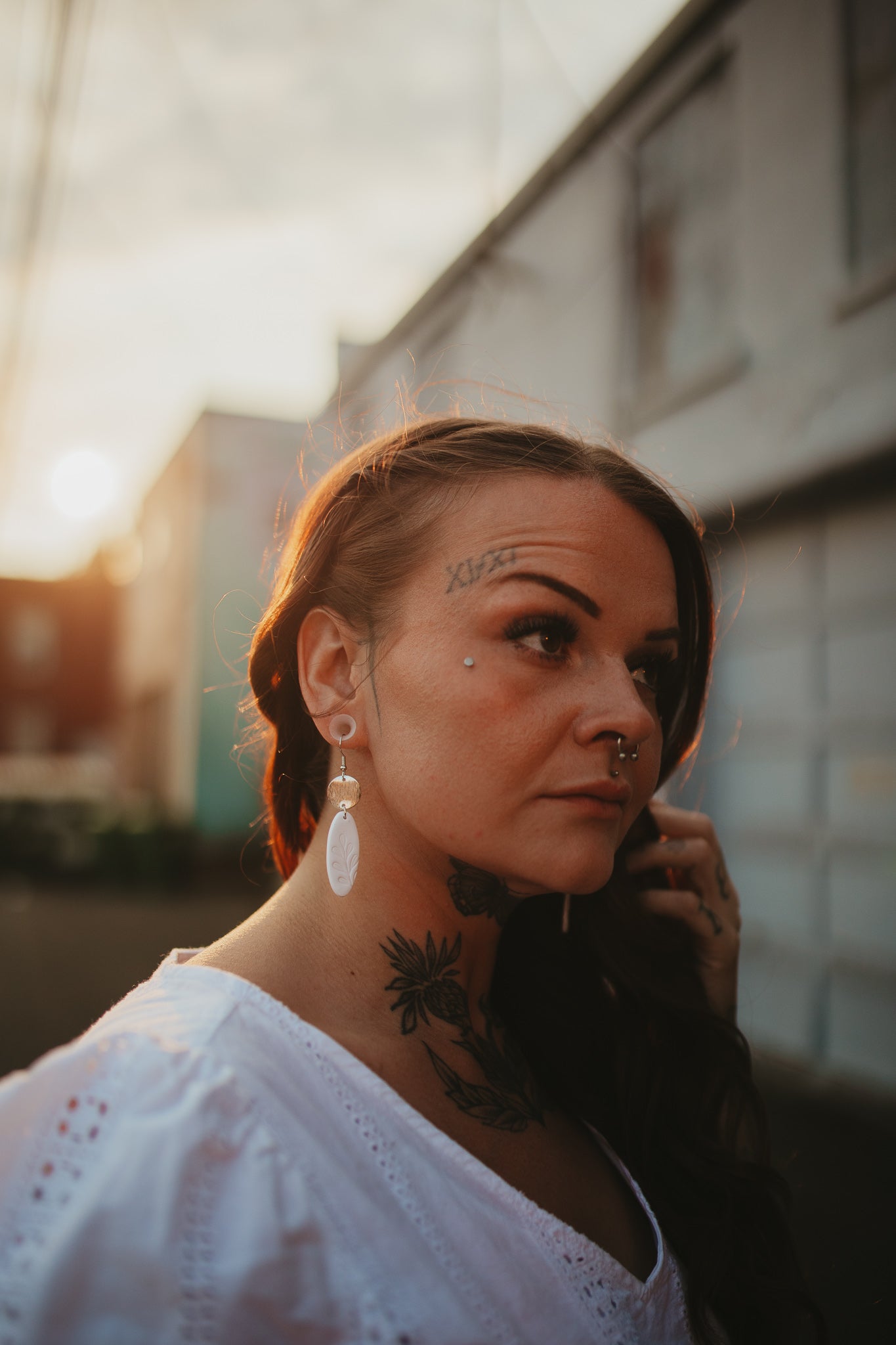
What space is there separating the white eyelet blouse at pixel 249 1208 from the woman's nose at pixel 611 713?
0.50m

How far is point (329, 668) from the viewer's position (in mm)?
1216

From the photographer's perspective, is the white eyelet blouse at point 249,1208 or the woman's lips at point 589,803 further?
the woman's lips at point 589,803

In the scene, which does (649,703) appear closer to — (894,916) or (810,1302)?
(810,1302)

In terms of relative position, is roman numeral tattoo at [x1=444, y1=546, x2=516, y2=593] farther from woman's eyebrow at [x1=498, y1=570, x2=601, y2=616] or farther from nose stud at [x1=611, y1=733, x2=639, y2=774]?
nose stud at [x1=611, y1=733, x2=639, y2=774]

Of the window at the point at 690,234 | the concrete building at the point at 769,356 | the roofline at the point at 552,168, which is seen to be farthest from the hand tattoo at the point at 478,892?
the window at the point at 690,234

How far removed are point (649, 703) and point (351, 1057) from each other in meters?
0.70

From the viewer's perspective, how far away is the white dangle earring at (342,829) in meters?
1.15

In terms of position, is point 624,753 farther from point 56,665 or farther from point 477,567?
point 56,665

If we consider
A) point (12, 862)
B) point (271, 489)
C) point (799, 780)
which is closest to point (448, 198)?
point (271, 489)

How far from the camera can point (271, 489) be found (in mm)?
2955

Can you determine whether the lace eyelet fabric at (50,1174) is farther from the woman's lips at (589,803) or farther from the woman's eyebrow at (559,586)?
the woman's eyebrow at (559,586)

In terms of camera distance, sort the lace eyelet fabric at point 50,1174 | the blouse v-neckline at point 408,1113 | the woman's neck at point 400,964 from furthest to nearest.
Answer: the woman's neck at point 400,964
the blouse v-neckline at point 408,1113
the lace eyelet fabric at point 50,1174

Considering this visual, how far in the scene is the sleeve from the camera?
0.65 m

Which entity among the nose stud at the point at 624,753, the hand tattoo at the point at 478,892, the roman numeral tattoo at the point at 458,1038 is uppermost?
the nose stud at the point at 624,753
